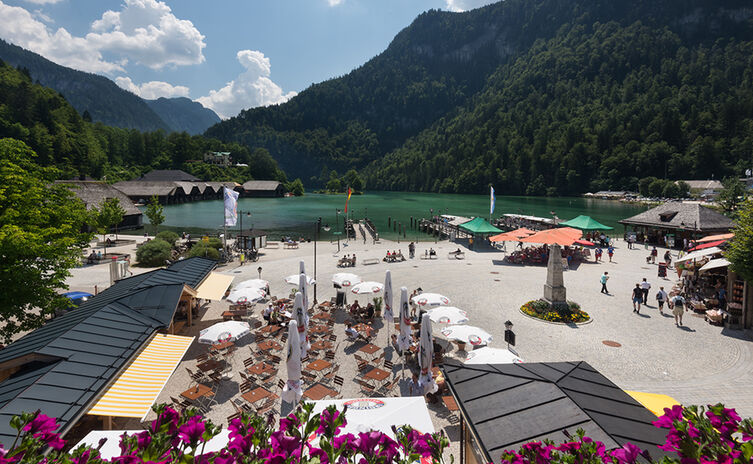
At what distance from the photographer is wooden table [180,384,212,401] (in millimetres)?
9398

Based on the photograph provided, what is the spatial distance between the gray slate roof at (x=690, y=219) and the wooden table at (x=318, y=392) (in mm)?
37923

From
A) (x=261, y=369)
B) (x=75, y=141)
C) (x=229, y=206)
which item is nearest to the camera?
(x=261, y=369)

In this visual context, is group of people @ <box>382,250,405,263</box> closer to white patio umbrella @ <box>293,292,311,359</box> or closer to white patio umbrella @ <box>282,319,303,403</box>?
white patio umbrella @ <box>293,292,311,359</box>

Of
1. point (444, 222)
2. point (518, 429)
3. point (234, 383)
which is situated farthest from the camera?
point (444, 222)

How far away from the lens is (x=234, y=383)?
10812 mm

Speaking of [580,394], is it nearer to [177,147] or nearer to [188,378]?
[188,378]

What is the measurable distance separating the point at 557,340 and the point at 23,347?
1620 cm

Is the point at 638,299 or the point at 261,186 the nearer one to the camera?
the point at 638,299

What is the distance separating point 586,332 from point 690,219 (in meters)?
29.3

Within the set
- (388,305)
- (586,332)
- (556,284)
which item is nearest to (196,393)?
(388,305)

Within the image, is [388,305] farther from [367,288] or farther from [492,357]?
[492,357]

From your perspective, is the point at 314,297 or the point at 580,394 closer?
Result: the point at 580,394

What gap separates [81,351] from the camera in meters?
7.61

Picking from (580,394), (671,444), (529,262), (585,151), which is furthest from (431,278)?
(585,151)
